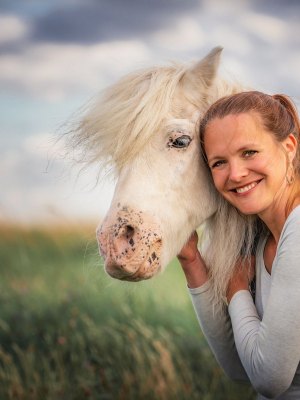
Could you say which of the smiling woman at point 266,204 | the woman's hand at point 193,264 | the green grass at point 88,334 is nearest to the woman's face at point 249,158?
the smiling woman at point 266,204

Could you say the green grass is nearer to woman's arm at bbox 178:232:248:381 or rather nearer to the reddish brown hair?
woman's arm at bbox 178:232:248:381

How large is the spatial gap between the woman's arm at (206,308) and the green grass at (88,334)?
54.6 inches

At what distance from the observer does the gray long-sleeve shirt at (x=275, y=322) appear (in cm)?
176

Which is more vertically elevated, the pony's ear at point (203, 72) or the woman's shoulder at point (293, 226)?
the pony's ear at point (203, 72)

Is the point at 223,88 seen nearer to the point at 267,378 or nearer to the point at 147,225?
the point at 147,225

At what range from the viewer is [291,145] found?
198 cm

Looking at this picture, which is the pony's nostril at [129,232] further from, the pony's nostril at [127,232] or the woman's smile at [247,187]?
the woman's smile at [247,187]

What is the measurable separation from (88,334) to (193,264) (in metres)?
Answer: 2.49

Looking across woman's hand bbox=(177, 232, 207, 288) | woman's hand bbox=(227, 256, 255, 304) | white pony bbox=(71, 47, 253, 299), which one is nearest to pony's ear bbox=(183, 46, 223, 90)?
white pony bbox=(71, 47, 253, 299)

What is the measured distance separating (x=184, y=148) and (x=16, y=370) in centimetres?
284

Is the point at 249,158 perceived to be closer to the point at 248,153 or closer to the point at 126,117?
the point at 248,153

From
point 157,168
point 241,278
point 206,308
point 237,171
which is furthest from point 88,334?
point 237,171

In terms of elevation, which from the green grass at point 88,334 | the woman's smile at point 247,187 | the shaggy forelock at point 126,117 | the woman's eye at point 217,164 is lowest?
the green grass at point 88,334

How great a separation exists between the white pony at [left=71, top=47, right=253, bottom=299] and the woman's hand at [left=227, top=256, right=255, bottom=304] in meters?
0.03
